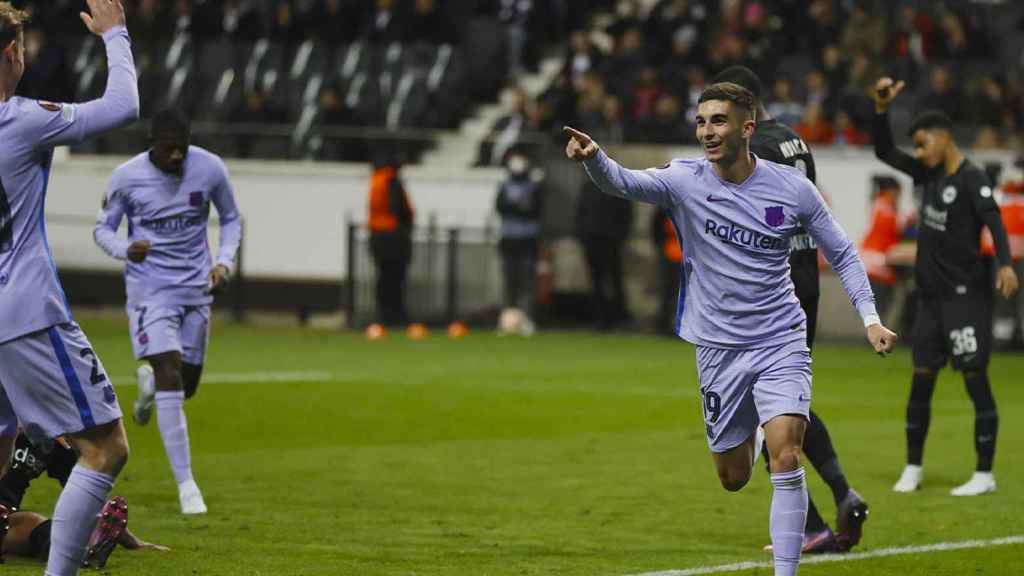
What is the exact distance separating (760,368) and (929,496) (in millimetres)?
4016

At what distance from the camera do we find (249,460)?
43.3 feet

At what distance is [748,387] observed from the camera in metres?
8.26

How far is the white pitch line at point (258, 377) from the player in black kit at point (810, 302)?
31.0 ft

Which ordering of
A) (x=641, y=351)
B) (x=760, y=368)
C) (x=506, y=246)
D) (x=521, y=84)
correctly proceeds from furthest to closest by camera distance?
(x=521, y=84), (x=506, y=246), (x=641, y=351), (x=760, y=368)

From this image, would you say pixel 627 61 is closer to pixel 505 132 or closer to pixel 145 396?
pixel 505 132

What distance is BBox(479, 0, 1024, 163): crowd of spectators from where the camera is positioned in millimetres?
25500

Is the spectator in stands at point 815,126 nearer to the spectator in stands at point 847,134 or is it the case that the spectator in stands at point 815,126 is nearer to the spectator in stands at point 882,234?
the spectator in stands at point 847,134

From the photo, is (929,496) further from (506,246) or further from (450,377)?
(506,246)

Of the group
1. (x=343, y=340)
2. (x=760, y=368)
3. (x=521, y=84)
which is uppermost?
(x=760, y=368)

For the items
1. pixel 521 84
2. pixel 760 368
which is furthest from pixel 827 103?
pixel 760 368

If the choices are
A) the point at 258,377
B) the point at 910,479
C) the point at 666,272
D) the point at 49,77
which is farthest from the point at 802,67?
the point at 910,479

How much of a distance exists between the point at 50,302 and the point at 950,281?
21.9ft

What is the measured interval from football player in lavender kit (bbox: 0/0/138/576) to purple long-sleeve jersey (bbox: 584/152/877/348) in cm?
235

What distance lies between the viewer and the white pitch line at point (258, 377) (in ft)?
61.4
